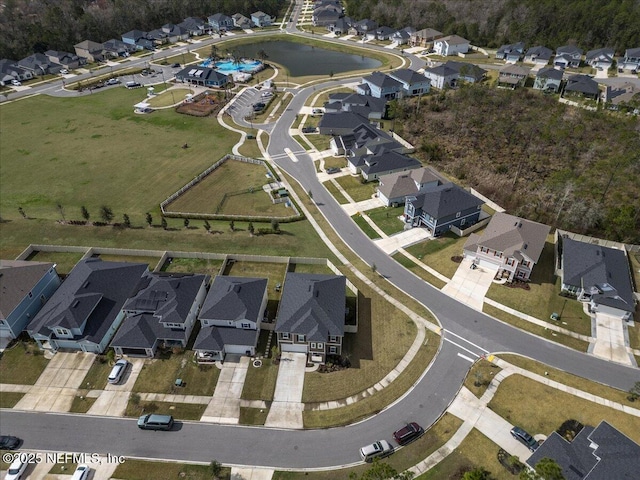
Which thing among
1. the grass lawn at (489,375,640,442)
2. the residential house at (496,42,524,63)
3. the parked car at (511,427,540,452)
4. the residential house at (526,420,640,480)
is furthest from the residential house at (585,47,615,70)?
the parked car at (511,427,540,452)

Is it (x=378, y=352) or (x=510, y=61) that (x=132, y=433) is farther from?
(x=510, y=61)

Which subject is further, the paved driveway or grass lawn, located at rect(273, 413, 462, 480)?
the paved driveway

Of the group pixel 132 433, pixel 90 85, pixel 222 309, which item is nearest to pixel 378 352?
pixel 222 309

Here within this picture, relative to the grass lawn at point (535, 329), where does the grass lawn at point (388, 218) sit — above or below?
above

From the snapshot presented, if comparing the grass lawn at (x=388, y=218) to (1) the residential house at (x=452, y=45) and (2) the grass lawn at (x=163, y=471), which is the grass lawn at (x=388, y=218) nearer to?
(2) the grass lawn at (x=163, y=471)

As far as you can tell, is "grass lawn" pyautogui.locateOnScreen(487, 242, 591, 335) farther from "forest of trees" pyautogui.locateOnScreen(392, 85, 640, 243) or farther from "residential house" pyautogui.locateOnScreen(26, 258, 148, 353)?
"residential house" pyautogui.locateOnScreen(26, 258, 148, 353)

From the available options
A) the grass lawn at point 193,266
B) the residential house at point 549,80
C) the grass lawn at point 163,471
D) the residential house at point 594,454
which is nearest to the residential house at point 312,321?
the grass lawn at point 163,471

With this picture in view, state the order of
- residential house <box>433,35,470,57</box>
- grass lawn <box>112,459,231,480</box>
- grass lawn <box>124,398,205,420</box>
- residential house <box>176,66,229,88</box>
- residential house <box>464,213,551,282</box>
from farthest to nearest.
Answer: residential house <box>433,35,470,57</box> → residential house <box>176,66,229,88</box> → residential house <box>464,213,551,282</box> → grass lawn <box>124,398,205,420</box> → grass lawn <box>112,459,231,480</box>
